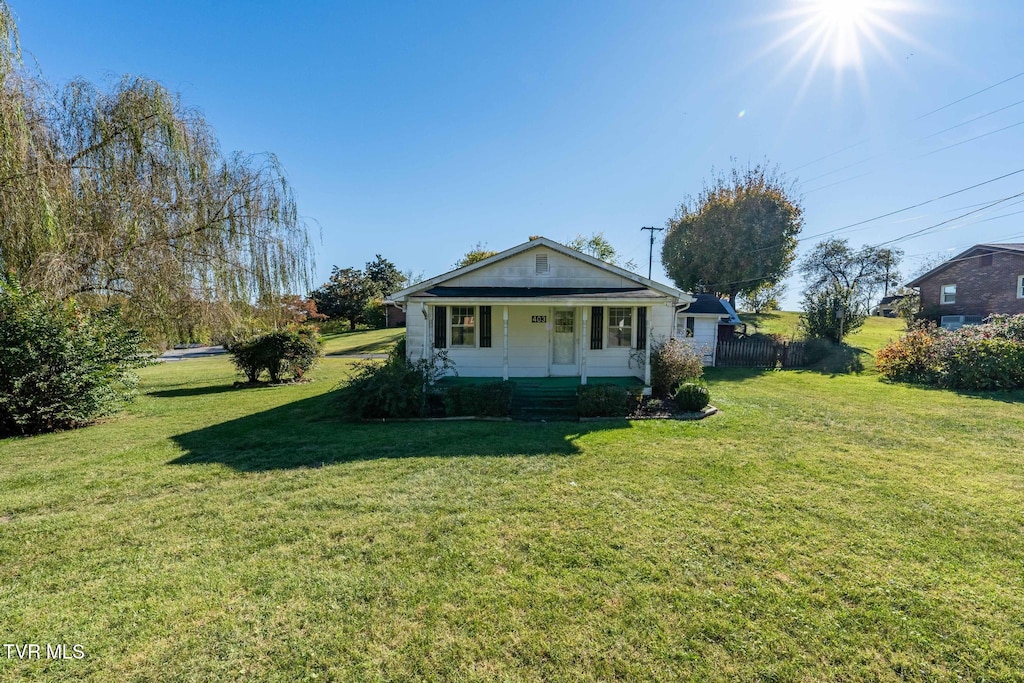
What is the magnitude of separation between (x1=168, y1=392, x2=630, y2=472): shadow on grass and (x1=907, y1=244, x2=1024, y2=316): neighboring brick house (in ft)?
84.8

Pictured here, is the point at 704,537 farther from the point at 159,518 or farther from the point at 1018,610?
the point at 159,518

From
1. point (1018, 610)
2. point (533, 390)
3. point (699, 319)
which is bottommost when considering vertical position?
point (1018, 610)

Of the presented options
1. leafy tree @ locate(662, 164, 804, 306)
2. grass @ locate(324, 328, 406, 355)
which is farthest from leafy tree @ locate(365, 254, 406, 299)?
leafy tree @ locate(662, 164, 804, 306)

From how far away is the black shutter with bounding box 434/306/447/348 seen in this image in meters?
12.0

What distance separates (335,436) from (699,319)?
17.1m

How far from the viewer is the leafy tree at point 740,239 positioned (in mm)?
27094

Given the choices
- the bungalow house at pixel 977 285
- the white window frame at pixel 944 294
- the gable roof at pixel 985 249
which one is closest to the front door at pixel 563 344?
the bungalow house at pixel 977 285

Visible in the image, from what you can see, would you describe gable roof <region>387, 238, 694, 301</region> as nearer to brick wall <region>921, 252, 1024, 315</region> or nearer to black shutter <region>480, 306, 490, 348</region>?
black shutter <region>480, 306, 490, 348</region>

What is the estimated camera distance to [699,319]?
62.8ft

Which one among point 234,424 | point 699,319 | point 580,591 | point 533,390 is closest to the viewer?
point 580,591

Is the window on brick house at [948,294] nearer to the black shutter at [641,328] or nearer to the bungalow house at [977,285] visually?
the bungalow house at [977,285]

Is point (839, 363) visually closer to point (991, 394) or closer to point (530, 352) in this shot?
point (991, 394)

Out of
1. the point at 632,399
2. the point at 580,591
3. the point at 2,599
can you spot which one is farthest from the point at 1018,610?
the point at 2,599

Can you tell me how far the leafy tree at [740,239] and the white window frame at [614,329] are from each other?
63.7 feet
